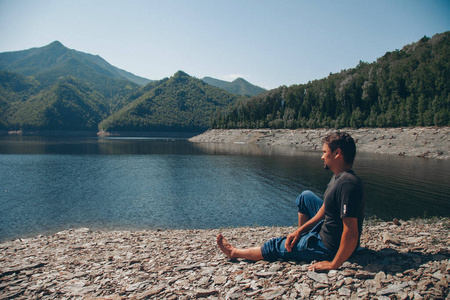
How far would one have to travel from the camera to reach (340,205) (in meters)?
5.36

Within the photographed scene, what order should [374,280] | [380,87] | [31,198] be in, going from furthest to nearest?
[380,87] → [31,198] → [374,280]

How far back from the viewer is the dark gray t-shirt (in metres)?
5.14

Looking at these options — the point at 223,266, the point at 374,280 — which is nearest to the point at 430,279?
the point at 374,280

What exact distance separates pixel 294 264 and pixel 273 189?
973 inches

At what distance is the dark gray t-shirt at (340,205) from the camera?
5.14 metres

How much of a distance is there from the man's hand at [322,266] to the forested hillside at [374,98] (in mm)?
91548

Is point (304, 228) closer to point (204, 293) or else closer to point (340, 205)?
point (340, 205)

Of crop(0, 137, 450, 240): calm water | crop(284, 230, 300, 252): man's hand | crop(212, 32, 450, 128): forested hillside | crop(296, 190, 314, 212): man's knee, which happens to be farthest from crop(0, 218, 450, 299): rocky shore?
crop(212, 32, 450, 128): forested hillside

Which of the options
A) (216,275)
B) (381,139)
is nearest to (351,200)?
(216,275)

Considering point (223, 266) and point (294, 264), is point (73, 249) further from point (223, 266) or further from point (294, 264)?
point (294, 264)

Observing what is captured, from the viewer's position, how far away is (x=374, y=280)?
17.3 feet

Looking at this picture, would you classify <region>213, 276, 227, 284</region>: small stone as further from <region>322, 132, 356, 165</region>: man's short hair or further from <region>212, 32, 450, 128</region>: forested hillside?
<region>212, 32, 450, 128</region>: forested hillside

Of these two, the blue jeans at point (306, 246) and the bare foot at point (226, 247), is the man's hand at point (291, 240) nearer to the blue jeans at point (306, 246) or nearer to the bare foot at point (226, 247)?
the blue jeans at point (306, 246)

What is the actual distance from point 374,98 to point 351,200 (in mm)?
123342
